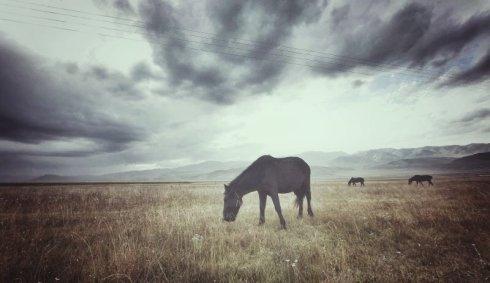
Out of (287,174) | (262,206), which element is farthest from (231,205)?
(287,174)

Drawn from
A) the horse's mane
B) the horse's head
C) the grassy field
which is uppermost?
the horse's mane

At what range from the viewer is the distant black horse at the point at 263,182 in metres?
8.72

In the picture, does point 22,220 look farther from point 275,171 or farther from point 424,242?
point 424,242

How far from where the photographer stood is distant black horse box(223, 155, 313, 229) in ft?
28.6

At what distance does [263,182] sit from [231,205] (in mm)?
1576

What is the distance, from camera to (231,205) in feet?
28.6

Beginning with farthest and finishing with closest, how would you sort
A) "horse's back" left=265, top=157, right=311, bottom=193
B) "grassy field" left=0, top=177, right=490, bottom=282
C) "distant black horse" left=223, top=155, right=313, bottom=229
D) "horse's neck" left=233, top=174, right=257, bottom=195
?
"horse's back" left=265, top=157, right=311, bottom=193, "horse's neck" left=233, top=174, right=257, bottom=195, "distant black horse" left=223, top=155, right=313, bottom=229, "grassy field" left=0, top=177, right=490, bottom=282

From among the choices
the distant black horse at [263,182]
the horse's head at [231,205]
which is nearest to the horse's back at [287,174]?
the distant black horse at [263,182]

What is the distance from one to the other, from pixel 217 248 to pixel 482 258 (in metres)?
5.75

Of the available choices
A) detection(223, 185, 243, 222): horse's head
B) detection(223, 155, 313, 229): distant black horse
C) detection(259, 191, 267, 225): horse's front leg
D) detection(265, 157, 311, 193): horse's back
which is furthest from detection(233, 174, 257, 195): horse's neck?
detection(265, 157, 311, 193): horse's back

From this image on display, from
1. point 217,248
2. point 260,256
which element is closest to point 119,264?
point 217,248

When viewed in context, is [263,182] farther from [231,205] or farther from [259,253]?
[259,253]

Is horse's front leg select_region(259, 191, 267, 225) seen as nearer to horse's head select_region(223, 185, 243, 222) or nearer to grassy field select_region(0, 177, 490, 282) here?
grassy field select_region(0, 177, 490, 282)

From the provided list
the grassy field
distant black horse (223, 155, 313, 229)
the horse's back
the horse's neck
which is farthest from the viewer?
the horse's back
